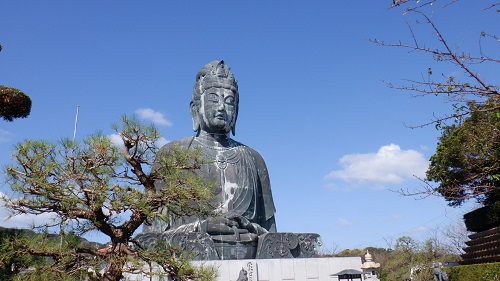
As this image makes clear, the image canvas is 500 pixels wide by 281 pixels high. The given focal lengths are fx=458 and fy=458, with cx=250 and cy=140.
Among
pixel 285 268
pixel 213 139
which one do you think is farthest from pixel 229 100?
pixel 285 268

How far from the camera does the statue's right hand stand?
9727 mm

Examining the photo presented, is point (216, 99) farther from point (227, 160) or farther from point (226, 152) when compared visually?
point (227, 160)

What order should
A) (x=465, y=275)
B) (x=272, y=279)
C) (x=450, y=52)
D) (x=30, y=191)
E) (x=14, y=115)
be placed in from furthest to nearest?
(x=465, y=275), (x=272, y=279), (x=14, y=115), (x=30, y=191), (x=450, y=52)

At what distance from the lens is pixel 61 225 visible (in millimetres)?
4660

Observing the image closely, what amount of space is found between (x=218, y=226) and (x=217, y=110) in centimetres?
314

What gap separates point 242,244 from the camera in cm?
979

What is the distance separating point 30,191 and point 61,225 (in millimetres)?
474

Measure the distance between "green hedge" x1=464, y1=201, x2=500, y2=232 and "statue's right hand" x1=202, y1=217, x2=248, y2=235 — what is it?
408 inches

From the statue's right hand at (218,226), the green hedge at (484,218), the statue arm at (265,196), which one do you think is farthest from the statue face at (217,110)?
the green hedge at (484,218)

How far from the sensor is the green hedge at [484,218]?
15.8m

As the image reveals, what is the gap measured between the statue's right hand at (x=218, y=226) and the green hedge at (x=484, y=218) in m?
10.4

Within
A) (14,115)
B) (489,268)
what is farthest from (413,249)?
(14,115)

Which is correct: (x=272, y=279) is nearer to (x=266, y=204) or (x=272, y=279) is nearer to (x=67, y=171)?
(x=266, y=204)

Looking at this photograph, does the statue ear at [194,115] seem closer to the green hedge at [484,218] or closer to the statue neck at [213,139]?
the statue neck at [213,139]
